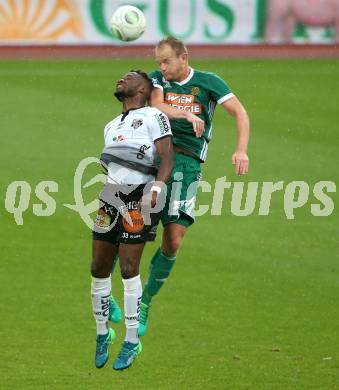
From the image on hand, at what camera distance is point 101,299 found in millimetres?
12727

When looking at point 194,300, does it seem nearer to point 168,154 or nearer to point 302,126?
point 168,154

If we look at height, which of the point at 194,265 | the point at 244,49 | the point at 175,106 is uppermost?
the point at 175,106

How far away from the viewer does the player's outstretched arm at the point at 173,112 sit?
1240cm

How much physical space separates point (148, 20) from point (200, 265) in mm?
12826

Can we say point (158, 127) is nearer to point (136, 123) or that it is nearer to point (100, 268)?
point (136, 123)

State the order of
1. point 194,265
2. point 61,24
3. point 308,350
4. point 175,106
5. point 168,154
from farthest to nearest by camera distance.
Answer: point 61,24, point 194,265, point 308,350, point 175,106, point 168,154

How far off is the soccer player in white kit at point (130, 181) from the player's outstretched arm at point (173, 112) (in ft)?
0.90

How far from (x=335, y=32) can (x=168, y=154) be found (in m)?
21.6

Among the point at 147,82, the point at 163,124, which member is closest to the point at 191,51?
the point at 147,82

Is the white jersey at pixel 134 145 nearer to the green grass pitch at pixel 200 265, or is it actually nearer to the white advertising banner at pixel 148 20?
the green grass pitch at pixel 200 265

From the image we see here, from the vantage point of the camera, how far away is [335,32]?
33.0m

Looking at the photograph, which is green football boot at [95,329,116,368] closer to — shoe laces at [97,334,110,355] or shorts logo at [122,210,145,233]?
shoe laces at [97,334,110,355]

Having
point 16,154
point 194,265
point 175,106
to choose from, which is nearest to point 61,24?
point 16,154

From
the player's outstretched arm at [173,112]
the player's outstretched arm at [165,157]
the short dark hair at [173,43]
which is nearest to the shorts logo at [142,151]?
the player's outstretched arm at [165,157]
